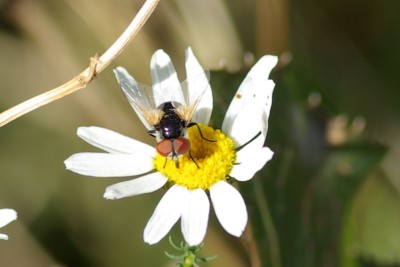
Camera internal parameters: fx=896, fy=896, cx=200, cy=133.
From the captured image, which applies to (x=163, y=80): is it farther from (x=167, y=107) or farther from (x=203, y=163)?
(x=203, y=163)

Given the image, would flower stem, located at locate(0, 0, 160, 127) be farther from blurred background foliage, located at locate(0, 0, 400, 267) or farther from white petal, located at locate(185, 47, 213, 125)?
blurred background foliage, located at locate(0, 0, 400, 267)

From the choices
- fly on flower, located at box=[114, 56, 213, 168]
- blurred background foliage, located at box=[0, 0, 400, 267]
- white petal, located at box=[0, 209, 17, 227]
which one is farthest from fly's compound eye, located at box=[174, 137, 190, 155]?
blurred background foliage, located at box=[0, 0, 400, 267]

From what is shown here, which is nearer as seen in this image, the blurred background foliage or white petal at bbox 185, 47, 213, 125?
white petal at bbox 185, 47, 213, 125

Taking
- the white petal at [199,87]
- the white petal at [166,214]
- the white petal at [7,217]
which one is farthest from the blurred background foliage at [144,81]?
the white petal at [7,217]

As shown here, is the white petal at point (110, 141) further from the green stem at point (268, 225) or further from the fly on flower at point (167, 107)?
the green stem at point (268, 225)

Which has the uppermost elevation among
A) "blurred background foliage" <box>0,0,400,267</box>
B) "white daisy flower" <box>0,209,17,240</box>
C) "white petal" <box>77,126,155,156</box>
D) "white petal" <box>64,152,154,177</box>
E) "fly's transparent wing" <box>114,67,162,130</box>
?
"blurred background foliage" <box>0,0,400,267</box>

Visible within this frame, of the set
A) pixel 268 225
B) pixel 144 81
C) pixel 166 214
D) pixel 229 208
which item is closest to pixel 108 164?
pixel 166 214

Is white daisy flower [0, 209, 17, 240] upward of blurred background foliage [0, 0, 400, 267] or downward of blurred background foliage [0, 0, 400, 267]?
downward

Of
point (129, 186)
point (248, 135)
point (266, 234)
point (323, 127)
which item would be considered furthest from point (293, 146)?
point (129, 186)

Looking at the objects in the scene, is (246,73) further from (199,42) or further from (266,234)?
(199,42)
